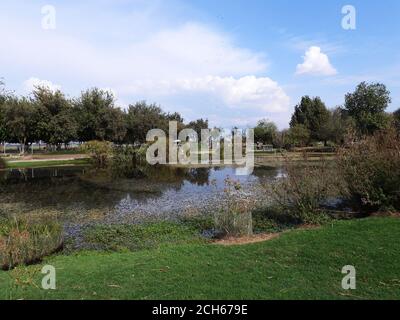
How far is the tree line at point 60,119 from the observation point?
43500mm

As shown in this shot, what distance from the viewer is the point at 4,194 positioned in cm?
1912

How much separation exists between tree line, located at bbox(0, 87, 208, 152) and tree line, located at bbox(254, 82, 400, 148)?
19.8 meters

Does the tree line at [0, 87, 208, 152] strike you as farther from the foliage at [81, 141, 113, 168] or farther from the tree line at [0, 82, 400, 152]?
the foliage at [81, 141, 113, 168]

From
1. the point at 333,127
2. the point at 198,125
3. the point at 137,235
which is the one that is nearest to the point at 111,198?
the point at 137,235

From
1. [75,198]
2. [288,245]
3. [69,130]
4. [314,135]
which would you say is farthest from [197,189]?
[314,135]

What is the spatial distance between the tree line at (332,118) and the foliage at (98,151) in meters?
22.6

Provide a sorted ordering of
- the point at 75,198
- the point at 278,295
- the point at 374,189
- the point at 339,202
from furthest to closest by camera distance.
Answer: the point at 75,198 → the point at 339,202 → the point at 374,189 → the point at 278,295

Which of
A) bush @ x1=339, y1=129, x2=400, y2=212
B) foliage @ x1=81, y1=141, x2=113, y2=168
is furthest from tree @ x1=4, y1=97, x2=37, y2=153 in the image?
bush @ x1=339, y1=129, x2=400, y2=212

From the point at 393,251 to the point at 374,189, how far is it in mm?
3976

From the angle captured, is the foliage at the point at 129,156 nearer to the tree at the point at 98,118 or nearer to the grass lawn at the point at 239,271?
the tree at the point at 98,118

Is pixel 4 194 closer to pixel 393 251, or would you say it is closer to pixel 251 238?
pixel 251 238

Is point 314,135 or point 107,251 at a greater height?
point 314,135

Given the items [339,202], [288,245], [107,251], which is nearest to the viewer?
[288,245]

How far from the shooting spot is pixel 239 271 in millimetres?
5957
